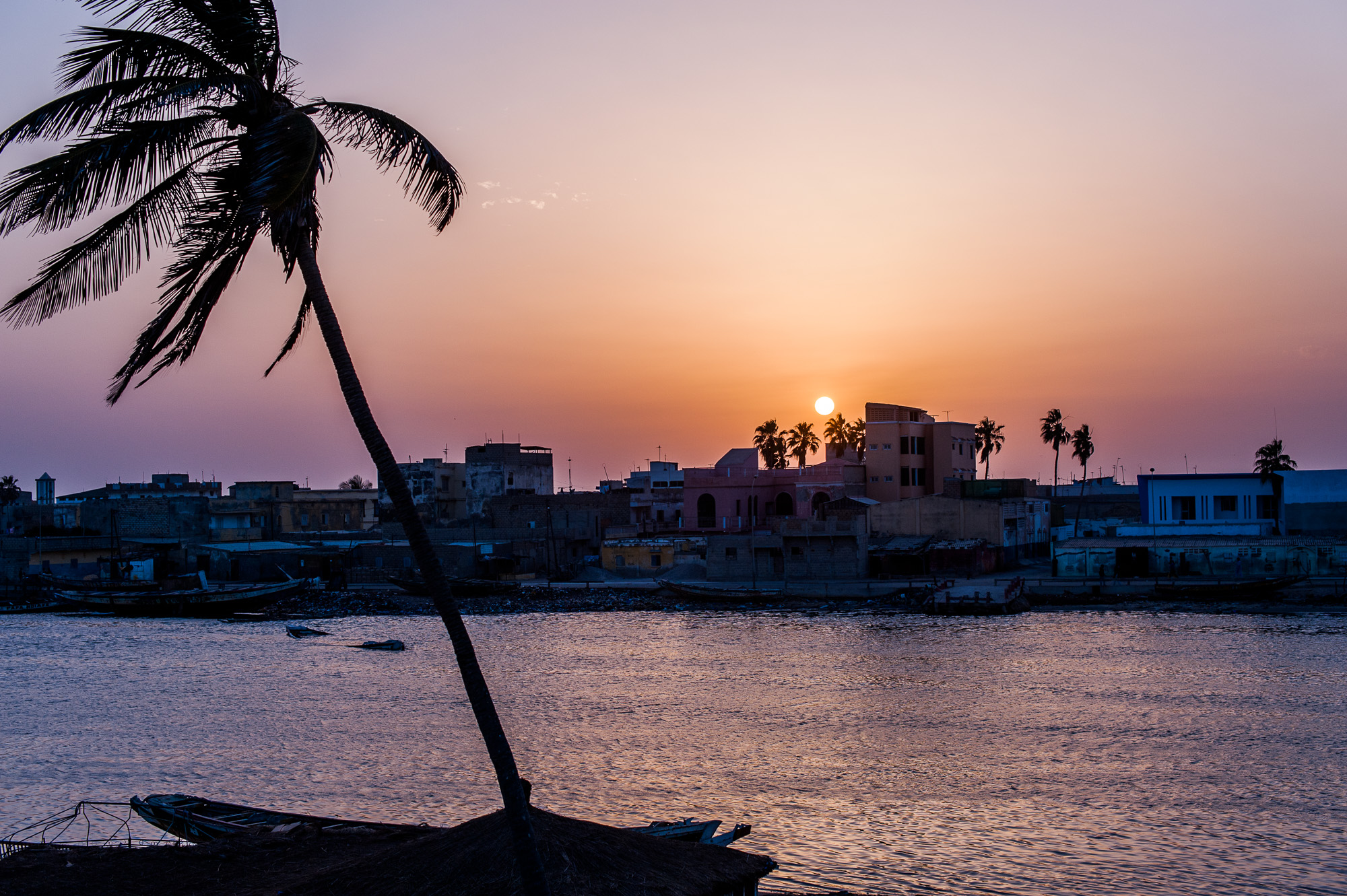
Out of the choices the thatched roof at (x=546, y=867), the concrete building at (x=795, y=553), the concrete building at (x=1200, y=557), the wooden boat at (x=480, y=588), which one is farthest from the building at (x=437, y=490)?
the thatched roof at (x=546, y=867)

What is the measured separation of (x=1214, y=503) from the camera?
216ft

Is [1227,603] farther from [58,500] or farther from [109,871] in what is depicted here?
[58,500]

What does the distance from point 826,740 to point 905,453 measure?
2079 inches

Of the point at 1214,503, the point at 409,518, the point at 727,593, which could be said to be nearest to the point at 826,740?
the point at 409,518

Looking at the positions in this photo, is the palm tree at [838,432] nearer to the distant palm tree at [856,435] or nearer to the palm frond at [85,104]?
the distant palm tree at [856,435]

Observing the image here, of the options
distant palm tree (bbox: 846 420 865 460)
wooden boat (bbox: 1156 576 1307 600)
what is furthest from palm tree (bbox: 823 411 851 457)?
wooden boat (bbox: 1156 576 1307 600)

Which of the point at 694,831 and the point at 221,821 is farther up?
the point at 694,831

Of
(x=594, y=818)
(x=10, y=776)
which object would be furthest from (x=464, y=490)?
(x=594, y=818)

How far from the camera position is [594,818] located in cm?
1955

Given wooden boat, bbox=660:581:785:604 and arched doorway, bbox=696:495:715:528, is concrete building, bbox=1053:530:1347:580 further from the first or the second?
arched doorway, bbox=696:495:715:528

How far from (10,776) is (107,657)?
934 inches

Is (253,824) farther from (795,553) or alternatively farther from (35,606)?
(35,606)

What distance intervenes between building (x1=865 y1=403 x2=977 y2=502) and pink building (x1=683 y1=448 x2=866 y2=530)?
1.36 metres

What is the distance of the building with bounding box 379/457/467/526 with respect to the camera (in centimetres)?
9506
